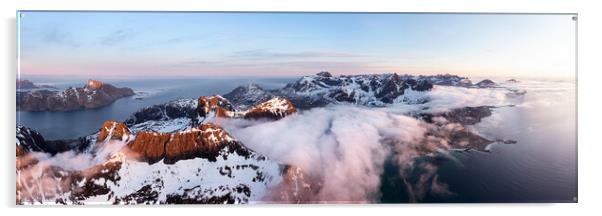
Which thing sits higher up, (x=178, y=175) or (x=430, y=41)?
(x=430, y=41)

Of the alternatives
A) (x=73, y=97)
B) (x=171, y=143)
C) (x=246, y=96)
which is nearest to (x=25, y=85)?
(x=73, y=97)

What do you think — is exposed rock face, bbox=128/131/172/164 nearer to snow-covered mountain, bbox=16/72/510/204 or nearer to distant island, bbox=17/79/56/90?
snow-covered mountain, bbox=16/72/510/204

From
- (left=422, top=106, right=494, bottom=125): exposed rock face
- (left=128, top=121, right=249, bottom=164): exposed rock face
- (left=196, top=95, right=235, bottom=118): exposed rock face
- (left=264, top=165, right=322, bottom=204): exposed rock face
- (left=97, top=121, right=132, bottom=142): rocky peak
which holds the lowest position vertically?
(left=264, top=165, right=322, bottom=204): exposed rock face

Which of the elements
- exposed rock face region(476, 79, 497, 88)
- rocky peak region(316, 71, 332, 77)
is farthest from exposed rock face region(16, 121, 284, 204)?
exposed rock face region(476, 79, 497, 88)

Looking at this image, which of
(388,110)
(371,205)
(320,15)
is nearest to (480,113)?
(388,110)

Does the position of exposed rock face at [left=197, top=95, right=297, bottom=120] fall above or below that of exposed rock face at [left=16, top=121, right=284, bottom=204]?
above

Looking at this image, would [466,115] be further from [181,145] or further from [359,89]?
[181,145]

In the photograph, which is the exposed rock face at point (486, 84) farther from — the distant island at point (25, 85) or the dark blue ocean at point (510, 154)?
the distant island at point (25, 85)
